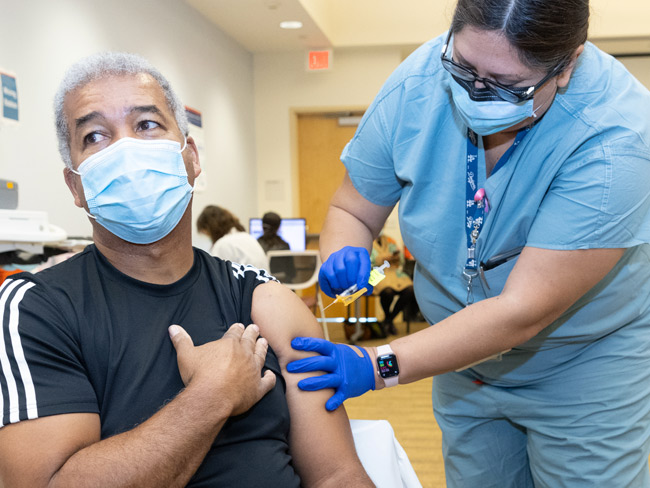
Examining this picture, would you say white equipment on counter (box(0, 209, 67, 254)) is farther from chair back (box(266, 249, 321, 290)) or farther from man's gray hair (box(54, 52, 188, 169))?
chair back (box(266, 249, 321, 290))

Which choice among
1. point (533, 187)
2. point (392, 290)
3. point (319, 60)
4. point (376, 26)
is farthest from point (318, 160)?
point (533, 187)

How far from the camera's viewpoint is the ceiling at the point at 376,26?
6320 millimetres

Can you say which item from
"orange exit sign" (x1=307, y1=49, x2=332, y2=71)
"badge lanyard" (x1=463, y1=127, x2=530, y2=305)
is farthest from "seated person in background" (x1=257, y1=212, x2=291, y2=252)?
"badge lanyard" (x1=463, y1=127, x2=530, y2=305)

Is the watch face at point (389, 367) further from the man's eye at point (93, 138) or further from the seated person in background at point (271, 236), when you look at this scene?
the seated person in background at point (271, 236)

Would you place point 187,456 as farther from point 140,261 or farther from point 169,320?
point 140,261

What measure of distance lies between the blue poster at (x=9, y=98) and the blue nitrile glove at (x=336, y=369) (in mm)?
2506

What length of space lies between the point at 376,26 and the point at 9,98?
15.5ft

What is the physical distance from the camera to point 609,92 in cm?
115

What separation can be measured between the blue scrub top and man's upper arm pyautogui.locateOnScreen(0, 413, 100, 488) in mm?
795

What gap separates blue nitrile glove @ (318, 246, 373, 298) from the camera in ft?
4.18

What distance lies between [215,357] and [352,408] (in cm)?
279

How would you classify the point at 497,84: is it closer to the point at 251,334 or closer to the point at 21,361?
the point at 251,334

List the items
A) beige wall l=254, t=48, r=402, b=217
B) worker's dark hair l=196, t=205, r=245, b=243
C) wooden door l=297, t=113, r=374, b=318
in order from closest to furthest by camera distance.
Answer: worker's dark hair l=196, t=205, r=245, b=243 → beige wall l=254, t=48, r=402, b=217 → wooden door l=297, t=113, r=374, b=318

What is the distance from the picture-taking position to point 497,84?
1068 millimetres
